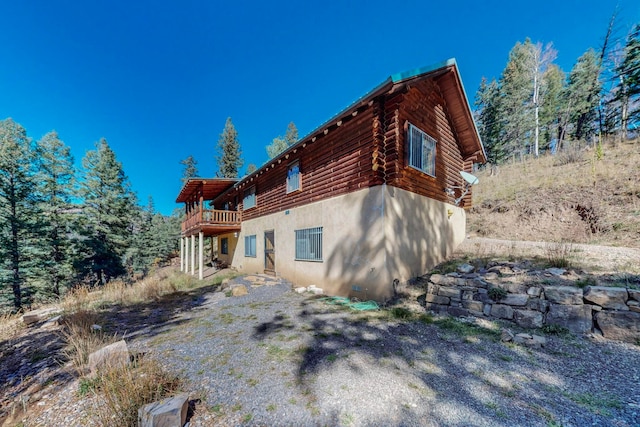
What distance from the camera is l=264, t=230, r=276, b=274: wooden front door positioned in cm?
1202

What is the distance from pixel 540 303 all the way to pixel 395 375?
11.7 ft

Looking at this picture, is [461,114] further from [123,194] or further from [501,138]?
[123,194]

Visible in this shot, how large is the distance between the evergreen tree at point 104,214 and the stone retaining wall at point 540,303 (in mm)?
25346

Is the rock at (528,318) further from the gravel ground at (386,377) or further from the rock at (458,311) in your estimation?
the rock at (458,311)

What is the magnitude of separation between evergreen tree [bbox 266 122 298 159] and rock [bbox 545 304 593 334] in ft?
88.7

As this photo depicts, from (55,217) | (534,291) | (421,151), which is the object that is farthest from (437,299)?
(55,217)

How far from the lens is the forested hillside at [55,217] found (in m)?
14.6

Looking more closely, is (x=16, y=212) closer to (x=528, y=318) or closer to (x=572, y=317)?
(x=528, y=318)

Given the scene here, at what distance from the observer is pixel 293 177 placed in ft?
35.0

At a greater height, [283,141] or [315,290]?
[283,141]

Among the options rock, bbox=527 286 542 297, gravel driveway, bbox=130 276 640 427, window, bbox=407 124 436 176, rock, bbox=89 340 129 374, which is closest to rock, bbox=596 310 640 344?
gravel driveway, bbox=130 276 640 427

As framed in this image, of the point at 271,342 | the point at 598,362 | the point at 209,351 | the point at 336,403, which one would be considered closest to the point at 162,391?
the point at 209,351

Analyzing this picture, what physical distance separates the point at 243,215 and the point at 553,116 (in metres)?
33.5

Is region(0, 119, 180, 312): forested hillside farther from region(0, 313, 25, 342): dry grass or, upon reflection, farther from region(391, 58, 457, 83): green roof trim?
region(391, 58, 457, 83): green roof trim
